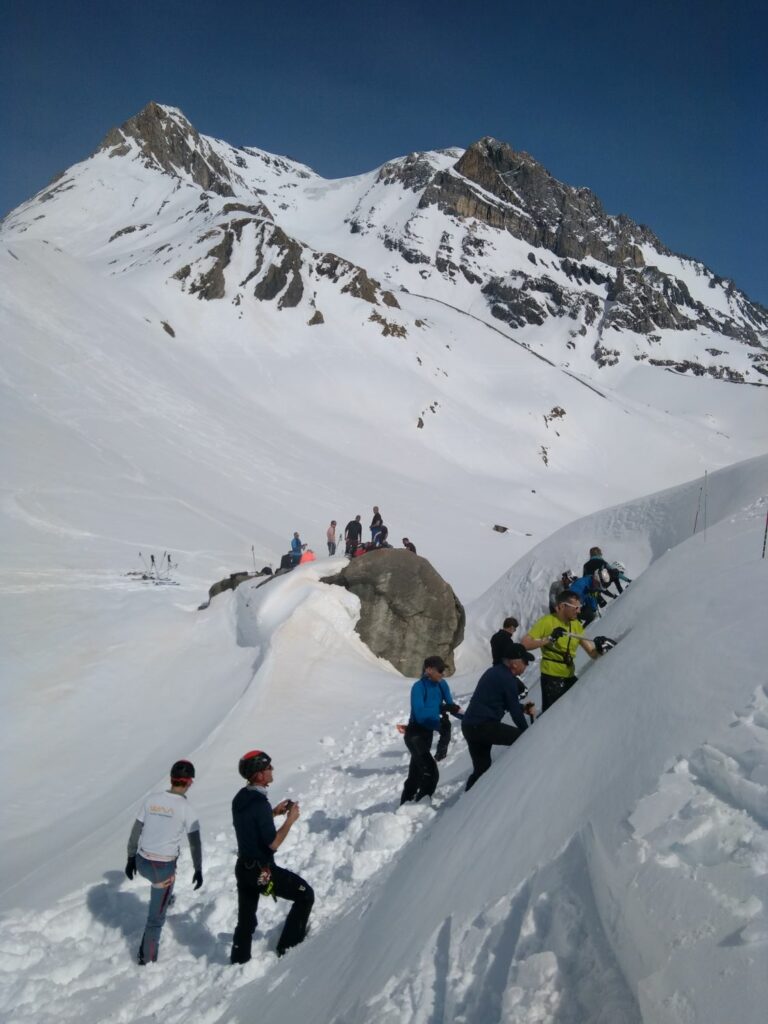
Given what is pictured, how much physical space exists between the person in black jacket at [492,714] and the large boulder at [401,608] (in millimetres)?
7220

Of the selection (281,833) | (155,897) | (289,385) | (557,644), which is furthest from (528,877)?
(289,385)

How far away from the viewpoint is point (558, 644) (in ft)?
17.9

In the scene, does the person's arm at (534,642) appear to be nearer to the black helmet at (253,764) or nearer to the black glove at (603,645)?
the black glove at (603,645)

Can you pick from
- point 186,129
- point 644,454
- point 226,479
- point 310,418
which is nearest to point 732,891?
point 226,479

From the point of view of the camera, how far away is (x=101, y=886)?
564cm

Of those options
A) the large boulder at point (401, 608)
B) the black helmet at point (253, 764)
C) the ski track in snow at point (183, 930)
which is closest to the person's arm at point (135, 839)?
the ski track in snow at point (183, 930)

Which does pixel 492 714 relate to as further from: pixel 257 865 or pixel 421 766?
pixel 257 865

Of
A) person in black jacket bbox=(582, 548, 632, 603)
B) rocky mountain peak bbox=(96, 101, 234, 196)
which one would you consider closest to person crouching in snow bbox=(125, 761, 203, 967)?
person in black jacket bbox=(582, 548, 632, 603)

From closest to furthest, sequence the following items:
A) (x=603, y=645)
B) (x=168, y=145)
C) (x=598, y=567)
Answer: (x=603, y=645) → (x=598, y=567) → (x=168, y=145)

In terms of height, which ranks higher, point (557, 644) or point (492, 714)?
point (557, 644)

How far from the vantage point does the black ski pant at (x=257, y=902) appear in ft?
13.8

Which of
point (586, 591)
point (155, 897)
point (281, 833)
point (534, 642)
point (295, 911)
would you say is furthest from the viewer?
point (586, 591)

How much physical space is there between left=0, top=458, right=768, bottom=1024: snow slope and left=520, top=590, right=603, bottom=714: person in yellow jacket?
0.46m

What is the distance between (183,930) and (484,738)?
107 inches
